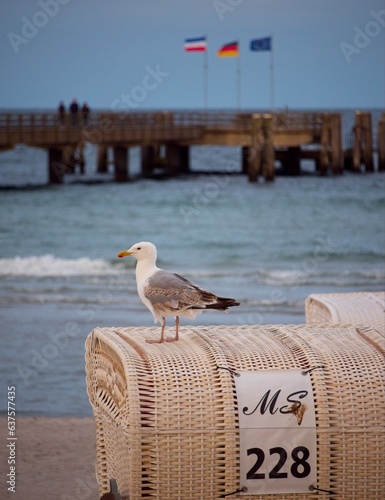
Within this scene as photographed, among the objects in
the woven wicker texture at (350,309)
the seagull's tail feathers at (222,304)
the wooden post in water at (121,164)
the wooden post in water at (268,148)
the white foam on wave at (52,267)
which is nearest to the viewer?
the seagull's tail feathers at (222,304)

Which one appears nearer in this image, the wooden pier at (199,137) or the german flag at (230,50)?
the wooden pier at (199,137)

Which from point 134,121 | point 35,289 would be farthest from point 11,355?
point 134,121

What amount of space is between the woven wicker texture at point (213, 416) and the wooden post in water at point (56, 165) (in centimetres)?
3365

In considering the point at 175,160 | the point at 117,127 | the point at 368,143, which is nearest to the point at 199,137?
the point at 117,127

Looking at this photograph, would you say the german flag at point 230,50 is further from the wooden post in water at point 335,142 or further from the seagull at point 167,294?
the seagull at point 167,294

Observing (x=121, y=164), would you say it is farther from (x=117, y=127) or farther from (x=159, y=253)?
(x=159, y=253)

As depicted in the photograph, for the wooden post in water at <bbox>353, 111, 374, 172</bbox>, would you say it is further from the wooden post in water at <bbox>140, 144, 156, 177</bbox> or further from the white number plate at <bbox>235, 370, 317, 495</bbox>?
the white number plate at <bbox>235, 370, 317, 495</bbox>

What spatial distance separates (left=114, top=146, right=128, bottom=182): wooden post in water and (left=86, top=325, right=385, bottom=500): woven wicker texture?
37.1 metres

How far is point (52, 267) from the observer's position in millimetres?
21703

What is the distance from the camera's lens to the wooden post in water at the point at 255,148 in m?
38.6

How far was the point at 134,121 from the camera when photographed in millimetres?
41000

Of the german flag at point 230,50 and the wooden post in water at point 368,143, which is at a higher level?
the german flag at point 230,50

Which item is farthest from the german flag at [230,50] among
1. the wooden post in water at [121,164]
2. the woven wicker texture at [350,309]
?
the woven wicker texture at [350,309]

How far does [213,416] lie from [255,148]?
3462 centimetres
